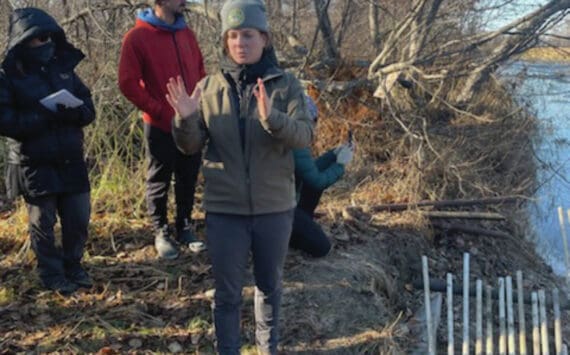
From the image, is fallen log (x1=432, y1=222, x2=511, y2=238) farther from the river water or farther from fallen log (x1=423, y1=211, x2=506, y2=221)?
the river water

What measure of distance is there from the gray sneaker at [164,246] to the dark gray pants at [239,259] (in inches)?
50.1

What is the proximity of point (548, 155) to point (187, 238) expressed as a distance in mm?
7125

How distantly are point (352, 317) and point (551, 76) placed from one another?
566cm

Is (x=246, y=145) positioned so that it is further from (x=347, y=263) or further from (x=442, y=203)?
(x=442, y=203)

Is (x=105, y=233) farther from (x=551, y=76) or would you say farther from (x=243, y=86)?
(x=551, y=76)

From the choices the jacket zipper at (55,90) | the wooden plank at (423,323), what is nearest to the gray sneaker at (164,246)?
the jacket zipper at (55,90)

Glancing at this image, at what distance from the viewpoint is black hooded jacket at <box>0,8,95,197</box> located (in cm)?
309

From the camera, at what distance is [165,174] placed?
3.80 meters

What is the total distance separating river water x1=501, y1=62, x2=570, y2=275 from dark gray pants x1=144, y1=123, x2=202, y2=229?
4717 mm

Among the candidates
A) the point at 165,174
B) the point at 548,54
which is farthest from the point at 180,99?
the point at 548,54

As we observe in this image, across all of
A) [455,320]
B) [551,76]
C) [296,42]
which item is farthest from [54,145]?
[551,76]

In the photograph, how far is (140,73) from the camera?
3.56 metres

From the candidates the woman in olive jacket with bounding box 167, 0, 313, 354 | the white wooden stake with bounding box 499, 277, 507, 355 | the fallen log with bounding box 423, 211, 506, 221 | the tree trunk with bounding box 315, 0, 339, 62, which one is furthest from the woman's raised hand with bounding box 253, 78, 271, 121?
the tree trunk with bounding box 315, 0, 339, 62

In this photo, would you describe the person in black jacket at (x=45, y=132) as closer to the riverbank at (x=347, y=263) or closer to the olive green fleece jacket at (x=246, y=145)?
the riverbank at (x=347, y=263)
